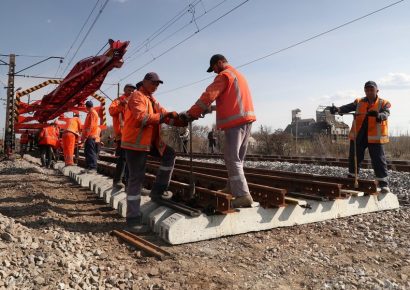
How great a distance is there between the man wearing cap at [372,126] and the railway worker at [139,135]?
3505 mm

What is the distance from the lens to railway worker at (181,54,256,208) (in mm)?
4285

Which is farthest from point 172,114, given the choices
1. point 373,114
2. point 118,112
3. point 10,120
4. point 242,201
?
point 10,120

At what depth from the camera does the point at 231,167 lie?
4402mm

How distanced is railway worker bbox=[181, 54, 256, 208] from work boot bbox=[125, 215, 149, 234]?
1164 millimetres

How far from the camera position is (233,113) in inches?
171

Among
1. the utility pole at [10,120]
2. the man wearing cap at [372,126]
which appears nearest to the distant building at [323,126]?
the utility pole at [10,120]

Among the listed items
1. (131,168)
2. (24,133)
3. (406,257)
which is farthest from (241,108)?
(24,133)

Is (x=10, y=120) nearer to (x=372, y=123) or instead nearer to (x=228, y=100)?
(x=228, y=100)

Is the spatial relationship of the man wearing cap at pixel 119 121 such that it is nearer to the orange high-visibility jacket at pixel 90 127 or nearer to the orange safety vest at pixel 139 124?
the orange safety vest at pixel 139 124

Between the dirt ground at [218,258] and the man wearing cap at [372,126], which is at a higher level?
the man wearing cap at [372,126]

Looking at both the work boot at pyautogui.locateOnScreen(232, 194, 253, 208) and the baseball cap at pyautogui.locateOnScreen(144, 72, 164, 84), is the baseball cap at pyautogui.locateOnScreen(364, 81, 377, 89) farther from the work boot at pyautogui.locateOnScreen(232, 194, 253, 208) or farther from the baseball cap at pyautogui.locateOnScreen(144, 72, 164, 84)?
the baseball cap at pyautogui.locateOnScreen(144, 72, 164, 84)

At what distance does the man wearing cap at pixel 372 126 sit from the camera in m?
6.13

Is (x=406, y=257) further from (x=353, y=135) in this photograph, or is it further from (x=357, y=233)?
(x=353, y=135)

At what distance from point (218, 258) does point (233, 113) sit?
5.63 ft
